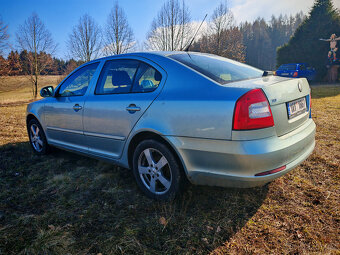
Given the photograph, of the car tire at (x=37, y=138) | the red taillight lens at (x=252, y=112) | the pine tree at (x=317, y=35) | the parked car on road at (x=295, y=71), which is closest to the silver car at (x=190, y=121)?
the red taillight lens at (x=252, y=112)

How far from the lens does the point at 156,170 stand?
254 cm

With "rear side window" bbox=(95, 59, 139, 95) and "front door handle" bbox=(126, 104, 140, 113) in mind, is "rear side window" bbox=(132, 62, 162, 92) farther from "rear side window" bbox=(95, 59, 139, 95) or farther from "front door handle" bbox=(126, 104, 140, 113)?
"front door handle" bbox=(126, 104, 140, 113)

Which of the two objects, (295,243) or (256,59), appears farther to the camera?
(256,59)

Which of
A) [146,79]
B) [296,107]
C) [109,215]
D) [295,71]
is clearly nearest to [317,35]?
[295,71]

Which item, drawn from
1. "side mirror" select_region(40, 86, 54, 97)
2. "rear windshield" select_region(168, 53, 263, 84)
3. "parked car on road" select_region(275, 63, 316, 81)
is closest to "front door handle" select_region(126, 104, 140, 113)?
"rear windshield" select_region(168, 53, 263, 84)

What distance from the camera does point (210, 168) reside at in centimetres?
213

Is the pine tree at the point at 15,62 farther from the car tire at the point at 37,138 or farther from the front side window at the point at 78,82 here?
the front side window at the point at 78,82

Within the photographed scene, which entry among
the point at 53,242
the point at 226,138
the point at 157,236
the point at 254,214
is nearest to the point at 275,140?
the point at 226,138

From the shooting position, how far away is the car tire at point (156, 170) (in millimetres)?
2369

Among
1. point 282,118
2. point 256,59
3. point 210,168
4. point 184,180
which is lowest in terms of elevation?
point 184,180

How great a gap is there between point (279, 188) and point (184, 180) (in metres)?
1.20

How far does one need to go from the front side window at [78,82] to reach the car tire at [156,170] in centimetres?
139

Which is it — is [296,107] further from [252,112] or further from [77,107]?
[77,107]

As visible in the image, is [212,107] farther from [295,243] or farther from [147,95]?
[295,243]
